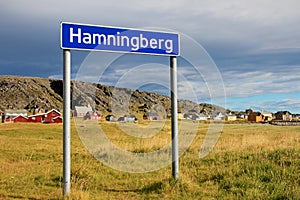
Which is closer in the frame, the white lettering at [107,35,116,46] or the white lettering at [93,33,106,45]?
the white lettering at [93,33,106,45]

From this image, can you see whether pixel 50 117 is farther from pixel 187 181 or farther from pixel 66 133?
pixel 66 133

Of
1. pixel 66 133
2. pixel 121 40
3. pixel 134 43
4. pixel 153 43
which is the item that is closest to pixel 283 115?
pixel 153 43

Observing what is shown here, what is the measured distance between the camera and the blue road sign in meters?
7.12

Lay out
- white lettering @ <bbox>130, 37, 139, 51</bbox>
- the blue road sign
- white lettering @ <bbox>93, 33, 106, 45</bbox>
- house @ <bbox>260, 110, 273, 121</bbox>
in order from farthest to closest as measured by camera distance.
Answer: house @ <bbox>260, 110, 273, 121</bbox> < white lettering @ <bbox>130, 37, 139, 51</bbox> < white lettering @ <bbox>93, 33, 106, 45</bbox> < the blue road sign

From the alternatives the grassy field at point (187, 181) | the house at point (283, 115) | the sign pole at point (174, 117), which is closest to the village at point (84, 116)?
the house at point (283, 115)

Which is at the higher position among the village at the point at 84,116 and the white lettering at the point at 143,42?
A: the white lettering at the point at 143,42

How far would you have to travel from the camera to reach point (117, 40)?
7.57 m

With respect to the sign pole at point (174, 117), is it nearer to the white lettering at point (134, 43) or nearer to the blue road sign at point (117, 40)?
the blue road sign at point (117, 40)

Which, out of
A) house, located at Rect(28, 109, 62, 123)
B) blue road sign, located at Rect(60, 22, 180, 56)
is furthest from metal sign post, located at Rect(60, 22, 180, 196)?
house, located at Rect(28, 109, 62, 123)

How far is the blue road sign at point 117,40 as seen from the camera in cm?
712

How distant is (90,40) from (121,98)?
3.97 m

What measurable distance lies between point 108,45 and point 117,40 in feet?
0.79

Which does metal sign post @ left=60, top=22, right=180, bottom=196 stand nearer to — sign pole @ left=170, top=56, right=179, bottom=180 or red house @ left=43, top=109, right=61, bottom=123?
sign pole @ left=170, top=56, right=179, bottom=180

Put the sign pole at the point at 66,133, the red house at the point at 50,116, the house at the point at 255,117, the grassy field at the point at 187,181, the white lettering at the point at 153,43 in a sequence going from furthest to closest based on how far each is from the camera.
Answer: the house at the point at 255,117 → the red house at the point at 50,116 → the white lettering at the point at 153,43 → the grassy field at the point at 187,181 → the sign pole at the point at 66,133
